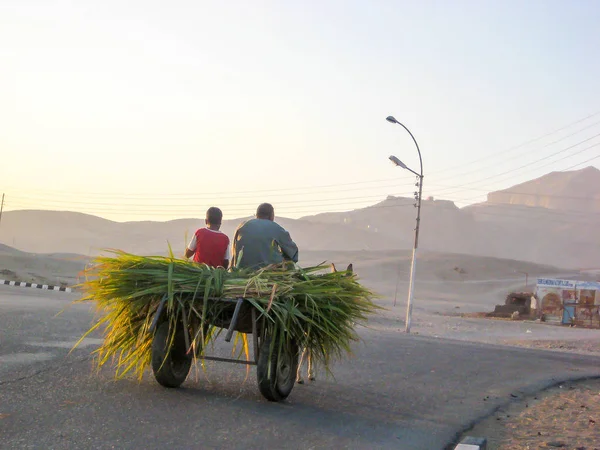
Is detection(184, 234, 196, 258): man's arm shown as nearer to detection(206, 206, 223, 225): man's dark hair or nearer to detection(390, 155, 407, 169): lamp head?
detection(206, 206, 223, 225): man's dark hair

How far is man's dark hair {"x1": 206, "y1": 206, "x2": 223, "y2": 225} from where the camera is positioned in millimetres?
8990

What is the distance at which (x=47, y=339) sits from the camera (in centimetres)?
1223

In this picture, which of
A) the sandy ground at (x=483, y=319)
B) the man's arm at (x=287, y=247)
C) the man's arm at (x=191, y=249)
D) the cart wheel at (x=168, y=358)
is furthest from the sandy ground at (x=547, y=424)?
the man's arm at (x=191, y=249)

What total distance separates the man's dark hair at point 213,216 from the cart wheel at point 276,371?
1802mm

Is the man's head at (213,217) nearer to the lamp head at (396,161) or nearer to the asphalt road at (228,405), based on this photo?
the asphalt road at (228,405)

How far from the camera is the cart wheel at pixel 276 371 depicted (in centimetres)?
753

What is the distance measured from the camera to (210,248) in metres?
8.86

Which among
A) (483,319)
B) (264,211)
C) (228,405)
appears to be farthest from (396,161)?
(228,405)

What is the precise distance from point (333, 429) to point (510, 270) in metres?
130

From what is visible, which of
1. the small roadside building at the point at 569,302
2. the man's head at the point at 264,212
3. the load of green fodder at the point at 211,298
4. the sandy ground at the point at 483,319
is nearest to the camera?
the load of green fodder at the point at 211,298

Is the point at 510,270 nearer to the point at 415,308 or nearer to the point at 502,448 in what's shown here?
the point at 415,308

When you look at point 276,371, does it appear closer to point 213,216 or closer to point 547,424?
point 213,216

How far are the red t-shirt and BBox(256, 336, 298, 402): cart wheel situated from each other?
1400 mm

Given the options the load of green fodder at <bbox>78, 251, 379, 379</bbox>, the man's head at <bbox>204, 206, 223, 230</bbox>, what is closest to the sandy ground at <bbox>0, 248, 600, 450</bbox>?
the load of green fodder at <bbox>78, 251, 379, 379</bbox>
